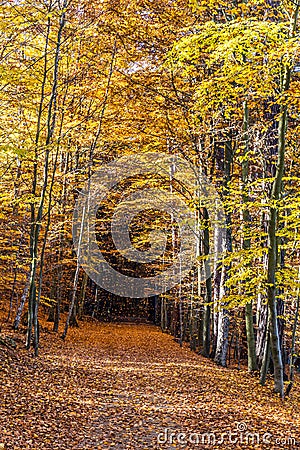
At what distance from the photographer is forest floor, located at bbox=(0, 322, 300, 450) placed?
622 cm

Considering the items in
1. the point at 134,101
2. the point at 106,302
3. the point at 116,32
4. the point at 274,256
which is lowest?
the point at 106,302

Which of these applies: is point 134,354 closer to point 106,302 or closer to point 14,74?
point 14,74

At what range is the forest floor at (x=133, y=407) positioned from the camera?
622cm

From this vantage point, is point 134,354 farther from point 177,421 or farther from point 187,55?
point 187,55

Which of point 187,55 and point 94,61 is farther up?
point 94,61

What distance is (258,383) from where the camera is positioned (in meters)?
11.4

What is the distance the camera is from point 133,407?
7996mm

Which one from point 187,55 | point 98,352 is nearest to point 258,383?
point 98,352

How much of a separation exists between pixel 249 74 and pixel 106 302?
3308 centimetres

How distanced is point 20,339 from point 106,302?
26.9m

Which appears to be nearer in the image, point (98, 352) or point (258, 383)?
point (258, 383)

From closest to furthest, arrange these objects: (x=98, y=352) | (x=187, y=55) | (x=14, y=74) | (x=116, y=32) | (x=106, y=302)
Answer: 1. (x=187, y=55)
2. (x=14, y=74)
3. (x=116, y=32)
4. (x=98, y=352)
5. (x=106, y=302)

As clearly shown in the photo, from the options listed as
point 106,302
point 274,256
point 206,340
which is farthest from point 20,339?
point 106,302

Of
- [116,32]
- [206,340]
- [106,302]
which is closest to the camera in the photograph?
[116,32]
